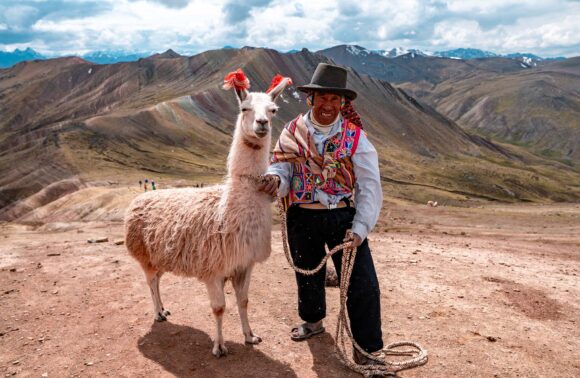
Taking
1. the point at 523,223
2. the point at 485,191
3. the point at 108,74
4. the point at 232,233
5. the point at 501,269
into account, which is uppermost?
the point at 108,74

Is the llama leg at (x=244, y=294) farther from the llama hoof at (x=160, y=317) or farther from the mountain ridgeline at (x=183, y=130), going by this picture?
the mountain ridgeline at (x=183, y=130)

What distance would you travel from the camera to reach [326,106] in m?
4.10

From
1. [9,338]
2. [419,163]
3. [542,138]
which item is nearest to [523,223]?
[9,338]

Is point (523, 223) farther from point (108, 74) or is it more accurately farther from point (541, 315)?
point (108, 74)

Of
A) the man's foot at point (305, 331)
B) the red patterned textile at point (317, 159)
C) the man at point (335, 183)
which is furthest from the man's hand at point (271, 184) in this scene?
the man's foot at point (305, 331)

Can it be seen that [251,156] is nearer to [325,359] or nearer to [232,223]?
[232,223]

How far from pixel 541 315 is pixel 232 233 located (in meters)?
4.25

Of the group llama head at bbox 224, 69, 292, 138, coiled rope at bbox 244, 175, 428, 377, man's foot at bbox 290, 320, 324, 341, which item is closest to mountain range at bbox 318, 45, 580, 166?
coiled rope at bbox 244, 175, 428, 377

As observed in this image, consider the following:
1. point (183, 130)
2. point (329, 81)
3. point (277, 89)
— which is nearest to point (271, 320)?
point (277, 89)

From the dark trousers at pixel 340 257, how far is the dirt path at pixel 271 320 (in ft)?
1.75

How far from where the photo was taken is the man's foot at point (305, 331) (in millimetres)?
4969

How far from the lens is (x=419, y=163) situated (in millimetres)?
66562

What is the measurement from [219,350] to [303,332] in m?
0.98

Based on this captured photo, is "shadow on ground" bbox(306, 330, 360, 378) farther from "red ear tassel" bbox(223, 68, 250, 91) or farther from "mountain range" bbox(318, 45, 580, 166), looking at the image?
"mountain range" bbox(318, 45, 580, 166)
